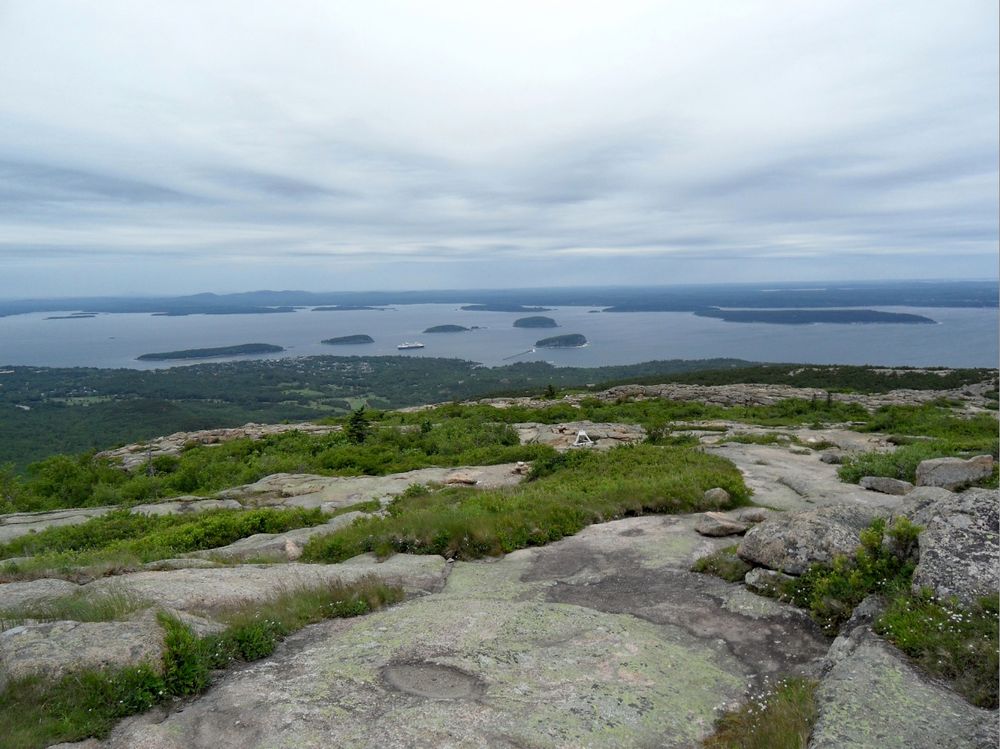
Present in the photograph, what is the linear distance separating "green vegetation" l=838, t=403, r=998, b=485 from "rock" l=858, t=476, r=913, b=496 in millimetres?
454

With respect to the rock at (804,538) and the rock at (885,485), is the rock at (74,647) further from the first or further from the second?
the rock at (885,485)

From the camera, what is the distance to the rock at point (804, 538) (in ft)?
21.9

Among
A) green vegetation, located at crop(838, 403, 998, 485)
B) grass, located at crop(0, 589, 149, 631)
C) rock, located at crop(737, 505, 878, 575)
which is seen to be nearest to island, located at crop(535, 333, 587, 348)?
green vegetation, located at crop(838, 403, 998, 485)

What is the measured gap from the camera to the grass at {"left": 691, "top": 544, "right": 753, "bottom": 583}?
715 cm

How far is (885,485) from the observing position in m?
11.5

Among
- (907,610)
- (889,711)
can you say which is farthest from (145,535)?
(907,610)

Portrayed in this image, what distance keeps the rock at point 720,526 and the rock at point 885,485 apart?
4.69 m

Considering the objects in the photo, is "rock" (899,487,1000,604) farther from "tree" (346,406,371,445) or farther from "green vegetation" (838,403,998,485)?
"tree" (346,406,371,445)

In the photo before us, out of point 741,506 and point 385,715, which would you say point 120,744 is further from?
point 741,506

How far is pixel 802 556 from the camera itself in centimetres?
673

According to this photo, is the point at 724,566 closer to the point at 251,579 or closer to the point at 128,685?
the point at 251,579

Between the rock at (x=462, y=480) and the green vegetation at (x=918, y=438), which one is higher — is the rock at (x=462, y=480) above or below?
below

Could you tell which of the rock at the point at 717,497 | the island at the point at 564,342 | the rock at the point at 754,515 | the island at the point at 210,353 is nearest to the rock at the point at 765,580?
the rock at the point at 754,515

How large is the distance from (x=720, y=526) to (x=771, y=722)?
4.92 meters
